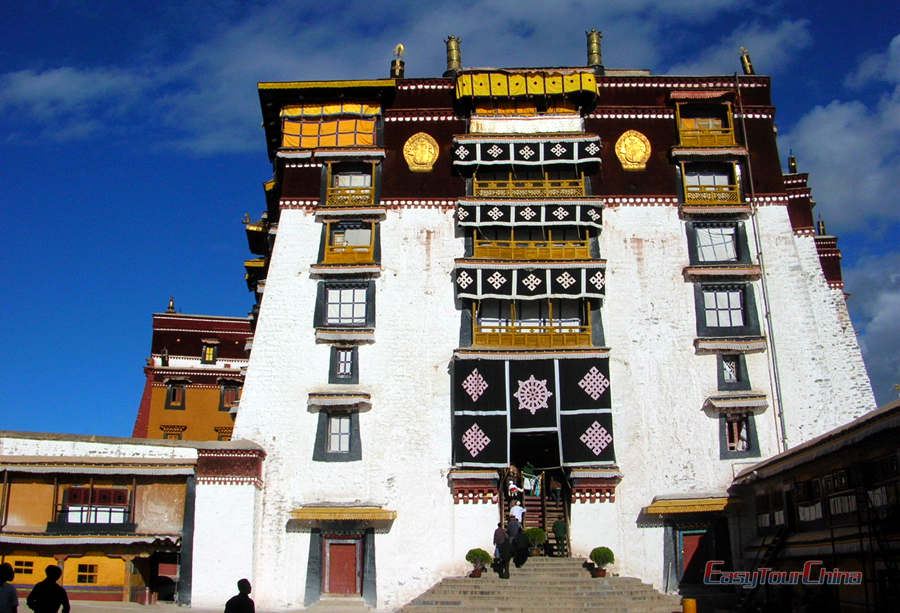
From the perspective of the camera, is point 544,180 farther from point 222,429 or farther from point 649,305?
point 222,429

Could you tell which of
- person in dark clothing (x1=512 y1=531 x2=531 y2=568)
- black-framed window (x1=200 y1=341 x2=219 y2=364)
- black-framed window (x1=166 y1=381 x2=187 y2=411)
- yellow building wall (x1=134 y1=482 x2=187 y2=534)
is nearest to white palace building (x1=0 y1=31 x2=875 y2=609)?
yellow building wall (x1=134 y1=482 x2=187 y2=534)

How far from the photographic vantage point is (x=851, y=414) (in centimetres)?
2908

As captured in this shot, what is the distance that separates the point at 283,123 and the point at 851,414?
884 inches

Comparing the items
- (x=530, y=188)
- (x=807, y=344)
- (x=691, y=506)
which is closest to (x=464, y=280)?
(x=530, y=188)

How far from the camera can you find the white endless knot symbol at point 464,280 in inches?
1201

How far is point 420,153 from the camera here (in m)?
32.8

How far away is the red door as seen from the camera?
27.8 m

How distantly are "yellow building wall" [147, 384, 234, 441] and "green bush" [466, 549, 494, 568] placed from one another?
81.8 ft

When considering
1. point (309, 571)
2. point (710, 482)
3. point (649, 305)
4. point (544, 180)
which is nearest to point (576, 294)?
point (649, 305)

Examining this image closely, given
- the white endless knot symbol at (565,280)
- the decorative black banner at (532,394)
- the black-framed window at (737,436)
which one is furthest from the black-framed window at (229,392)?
the black-framed window at (737,436)

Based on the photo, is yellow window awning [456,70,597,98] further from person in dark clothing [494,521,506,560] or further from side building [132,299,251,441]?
side building [132,299,251,441]

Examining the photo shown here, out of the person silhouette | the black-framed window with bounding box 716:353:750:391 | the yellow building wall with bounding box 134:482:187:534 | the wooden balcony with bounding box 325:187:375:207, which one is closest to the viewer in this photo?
the person silhouette

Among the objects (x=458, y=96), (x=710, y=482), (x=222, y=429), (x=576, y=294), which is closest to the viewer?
(x=710, y=482)

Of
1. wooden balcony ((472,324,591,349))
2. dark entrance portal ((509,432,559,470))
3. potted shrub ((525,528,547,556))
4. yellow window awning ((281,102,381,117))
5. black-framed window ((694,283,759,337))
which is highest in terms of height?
yellow window awning ((281,102,381,117))
